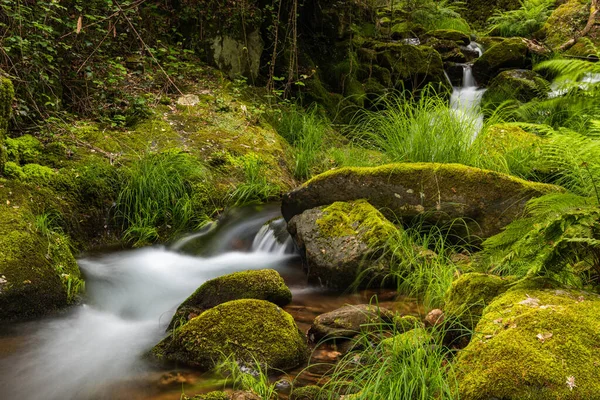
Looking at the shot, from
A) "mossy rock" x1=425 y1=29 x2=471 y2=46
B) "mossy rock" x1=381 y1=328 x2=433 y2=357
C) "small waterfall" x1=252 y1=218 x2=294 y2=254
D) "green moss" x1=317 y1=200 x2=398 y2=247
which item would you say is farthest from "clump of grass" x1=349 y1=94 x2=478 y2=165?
"mossy rock" x1=425 y1=29 x2=471 y2=46

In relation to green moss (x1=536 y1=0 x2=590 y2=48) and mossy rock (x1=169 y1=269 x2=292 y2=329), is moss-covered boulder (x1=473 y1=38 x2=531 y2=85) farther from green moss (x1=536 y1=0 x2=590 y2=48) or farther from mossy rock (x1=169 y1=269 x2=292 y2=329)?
mossy rock (x1=169 y1=269 x2=292 y2=329)

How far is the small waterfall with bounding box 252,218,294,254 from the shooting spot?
4.98 m

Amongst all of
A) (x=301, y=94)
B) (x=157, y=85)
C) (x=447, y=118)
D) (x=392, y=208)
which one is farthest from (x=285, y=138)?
(x=392, y=208)

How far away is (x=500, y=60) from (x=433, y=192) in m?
7.05

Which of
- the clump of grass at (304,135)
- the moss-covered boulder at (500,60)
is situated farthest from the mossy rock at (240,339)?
the moss-covered boulder at (500,60)

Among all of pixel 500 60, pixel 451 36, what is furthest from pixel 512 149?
pixel 451 36

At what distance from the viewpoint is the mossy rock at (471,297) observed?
2.73 meters

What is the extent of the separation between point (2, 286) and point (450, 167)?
3704mm

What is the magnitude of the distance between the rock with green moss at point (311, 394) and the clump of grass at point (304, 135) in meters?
4.57

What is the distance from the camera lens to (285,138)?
25.3ft

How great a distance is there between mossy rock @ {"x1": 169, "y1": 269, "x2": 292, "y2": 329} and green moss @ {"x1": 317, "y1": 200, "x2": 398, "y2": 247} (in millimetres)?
853

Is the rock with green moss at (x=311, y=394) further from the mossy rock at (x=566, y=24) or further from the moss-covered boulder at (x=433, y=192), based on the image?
the mossy rock at (x=566, y=24)

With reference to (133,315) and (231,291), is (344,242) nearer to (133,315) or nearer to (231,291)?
(231,291)

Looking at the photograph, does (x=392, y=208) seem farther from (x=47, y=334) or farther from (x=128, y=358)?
(x=47, y=334)
